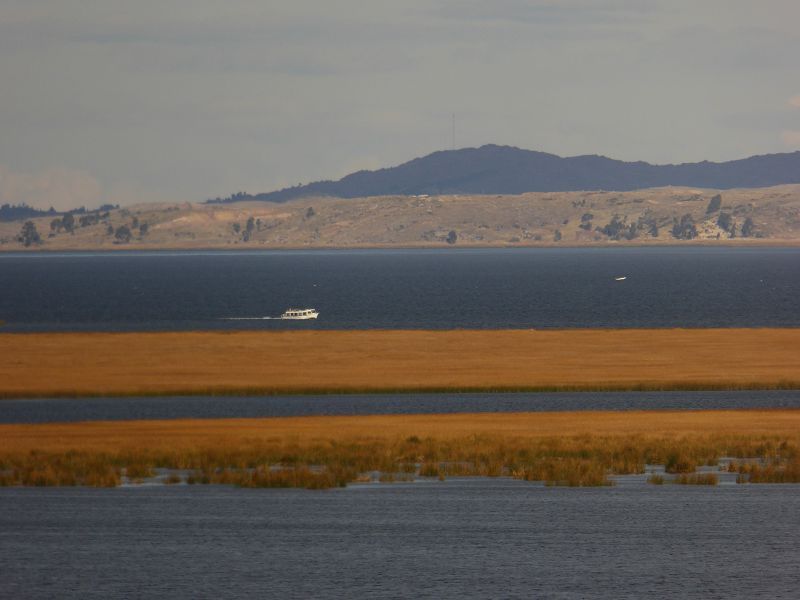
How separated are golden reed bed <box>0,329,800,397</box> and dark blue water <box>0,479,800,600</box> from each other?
3137 centimetres

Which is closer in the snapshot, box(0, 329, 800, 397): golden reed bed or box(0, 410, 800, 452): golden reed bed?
box(0, 410, 800, 452): golden reed bed

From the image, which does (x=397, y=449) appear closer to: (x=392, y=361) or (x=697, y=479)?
(x=697, y=479)

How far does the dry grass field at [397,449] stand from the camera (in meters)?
43.5

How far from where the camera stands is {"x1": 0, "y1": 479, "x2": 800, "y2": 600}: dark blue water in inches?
1199

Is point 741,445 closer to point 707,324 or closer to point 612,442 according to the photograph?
point 612,442

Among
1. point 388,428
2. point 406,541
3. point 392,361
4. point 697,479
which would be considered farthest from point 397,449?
point 392,361

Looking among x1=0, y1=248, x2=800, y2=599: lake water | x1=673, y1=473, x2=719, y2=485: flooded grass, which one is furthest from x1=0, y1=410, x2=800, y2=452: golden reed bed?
x1=0, y1=248, x2=800, y2=599: lake water

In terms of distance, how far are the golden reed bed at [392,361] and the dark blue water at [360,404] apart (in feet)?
6.98

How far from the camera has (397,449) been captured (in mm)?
47906

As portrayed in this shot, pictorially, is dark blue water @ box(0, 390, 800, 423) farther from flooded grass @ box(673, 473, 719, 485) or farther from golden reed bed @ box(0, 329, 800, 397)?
flooded grass @ box(673, 473, 719, 485)

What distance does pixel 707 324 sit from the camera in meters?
119

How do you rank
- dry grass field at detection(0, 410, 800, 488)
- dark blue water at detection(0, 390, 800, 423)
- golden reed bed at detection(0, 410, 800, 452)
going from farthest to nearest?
dark blue water at detection(0, 390, 800, 423)
golden reed bed at detection(0, 410, 800, 452)
dry grass field at detection(0, 410, 800, 488)

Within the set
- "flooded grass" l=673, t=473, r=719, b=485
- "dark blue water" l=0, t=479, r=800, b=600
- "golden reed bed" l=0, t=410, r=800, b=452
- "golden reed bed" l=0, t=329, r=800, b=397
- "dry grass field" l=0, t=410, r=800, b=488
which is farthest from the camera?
"golden reed bed" l=0, t=329, r=800, b=397

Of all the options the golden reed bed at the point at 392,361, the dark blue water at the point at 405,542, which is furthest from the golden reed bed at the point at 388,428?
the golden reed bed at the point at 392,361
